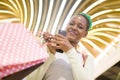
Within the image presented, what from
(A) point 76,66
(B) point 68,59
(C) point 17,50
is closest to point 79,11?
(B) point 68,59

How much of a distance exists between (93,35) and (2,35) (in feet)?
9.22

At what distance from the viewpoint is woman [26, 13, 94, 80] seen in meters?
1.24

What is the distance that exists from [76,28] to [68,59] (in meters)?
0.20

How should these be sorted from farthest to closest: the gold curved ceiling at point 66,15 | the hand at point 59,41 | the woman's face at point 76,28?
the gold curved ceiling at point 66,15 → the woman's face at point 76,28 → the hand at point 59,41

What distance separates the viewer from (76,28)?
1471mm

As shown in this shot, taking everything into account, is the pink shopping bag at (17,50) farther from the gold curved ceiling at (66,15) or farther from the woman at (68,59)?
the gold curved ceiling at (66,15)

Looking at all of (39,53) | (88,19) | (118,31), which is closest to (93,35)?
(118,31)

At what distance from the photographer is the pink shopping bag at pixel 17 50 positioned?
744 mm

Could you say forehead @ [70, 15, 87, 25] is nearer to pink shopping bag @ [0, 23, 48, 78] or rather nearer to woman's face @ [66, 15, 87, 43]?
woman's face @ [66, 15, 87, 43]

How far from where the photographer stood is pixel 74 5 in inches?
125

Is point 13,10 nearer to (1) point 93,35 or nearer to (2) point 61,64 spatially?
(1) point 93,35

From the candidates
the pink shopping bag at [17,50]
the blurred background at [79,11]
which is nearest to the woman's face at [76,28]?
the pink shopping bag at [17,50]

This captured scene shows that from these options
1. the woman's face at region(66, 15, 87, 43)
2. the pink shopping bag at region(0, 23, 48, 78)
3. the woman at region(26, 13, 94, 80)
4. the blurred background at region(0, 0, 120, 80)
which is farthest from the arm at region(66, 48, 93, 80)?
the blurred background at region(0, 0, 120, 80)

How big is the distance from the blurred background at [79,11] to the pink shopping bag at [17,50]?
1793 mm
